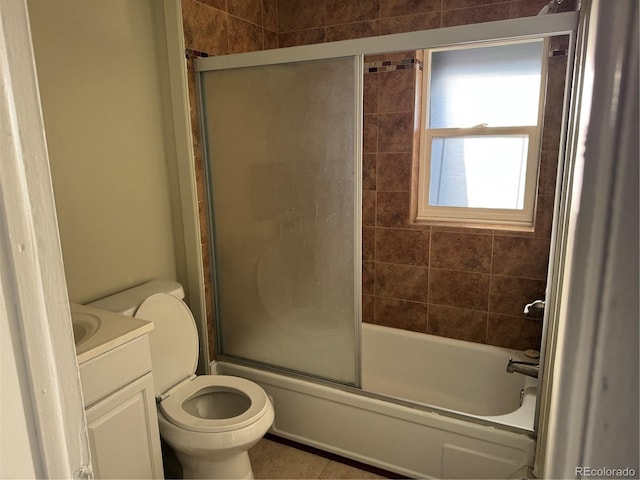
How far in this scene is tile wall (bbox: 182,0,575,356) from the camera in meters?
2.35

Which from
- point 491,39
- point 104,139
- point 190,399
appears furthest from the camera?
point 190,399

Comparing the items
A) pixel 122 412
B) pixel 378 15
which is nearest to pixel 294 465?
pixel 122 412

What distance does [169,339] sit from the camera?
6.56 ft

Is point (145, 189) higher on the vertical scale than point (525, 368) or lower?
higher

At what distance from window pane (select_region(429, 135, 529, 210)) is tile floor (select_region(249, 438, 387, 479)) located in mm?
1571

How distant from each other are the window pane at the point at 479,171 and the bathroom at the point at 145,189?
0.24m

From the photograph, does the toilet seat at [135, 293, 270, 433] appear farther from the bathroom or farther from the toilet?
the bathroom

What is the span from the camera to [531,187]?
251 cm

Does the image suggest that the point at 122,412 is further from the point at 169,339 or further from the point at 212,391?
the point at 212,391

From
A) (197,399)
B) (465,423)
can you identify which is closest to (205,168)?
(197,399)

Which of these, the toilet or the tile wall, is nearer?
the toilet

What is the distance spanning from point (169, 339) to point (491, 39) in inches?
68.6

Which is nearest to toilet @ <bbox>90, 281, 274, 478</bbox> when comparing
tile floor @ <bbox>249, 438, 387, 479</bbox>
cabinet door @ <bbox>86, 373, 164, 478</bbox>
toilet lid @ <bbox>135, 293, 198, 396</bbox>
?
toilet lid @ <bbox>135, 293, 198, 396</bbox>

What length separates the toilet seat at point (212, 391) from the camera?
5.78ft
